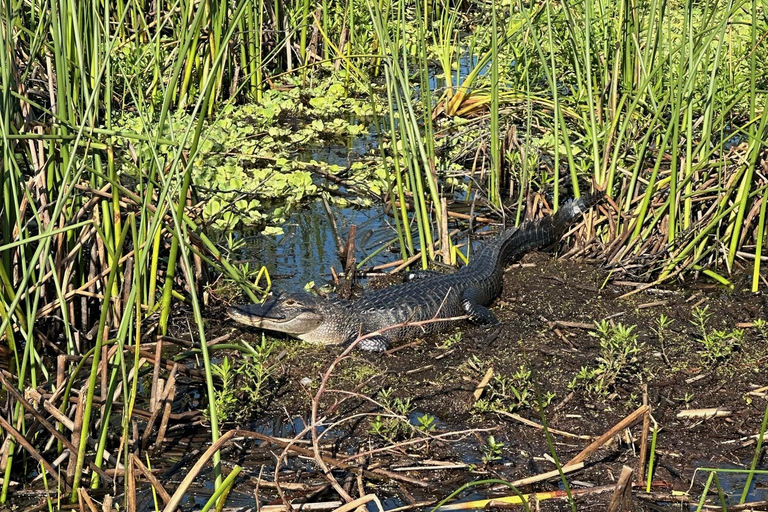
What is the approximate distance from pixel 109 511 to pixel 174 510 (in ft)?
0.60

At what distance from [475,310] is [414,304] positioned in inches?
13.1

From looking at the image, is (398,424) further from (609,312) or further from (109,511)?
(609,312)

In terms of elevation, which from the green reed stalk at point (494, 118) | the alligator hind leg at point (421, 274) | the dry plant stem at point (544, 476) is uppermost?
the green reed stalk at point (494, 118)

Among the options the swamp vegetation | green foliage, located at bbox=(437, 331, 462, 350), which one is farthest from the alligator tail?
green foliage, located at bbox=(437, 331, 462, 350)

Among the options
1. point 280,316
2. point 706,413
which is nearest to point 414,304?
point 280,316

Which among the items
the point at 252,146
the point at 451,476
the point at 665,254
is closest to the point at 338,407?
the point at 451,476

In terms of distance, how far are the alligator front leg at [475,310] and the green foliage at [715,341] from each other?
1.04 meters

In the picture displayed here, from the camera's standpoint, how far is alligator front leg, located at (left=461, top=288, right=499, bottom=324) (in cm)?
509

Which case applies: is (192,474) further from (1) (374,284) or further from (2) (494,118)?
(2) (494,118)

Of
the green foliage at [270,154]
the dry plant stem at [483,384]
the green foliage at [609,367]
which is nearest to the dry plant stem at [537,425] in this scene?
the dry plant stem at [483,384]

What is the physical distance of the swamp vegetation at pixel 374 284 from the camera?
328 centimetres

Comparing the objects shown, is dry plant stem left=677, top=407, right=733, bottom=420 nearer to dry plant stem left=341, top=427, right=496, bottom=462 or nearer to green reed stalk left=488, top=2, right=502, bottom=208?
dry plant stem left=341, top=427, right=496, bottom=462

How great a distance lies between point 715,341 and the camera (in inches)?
176

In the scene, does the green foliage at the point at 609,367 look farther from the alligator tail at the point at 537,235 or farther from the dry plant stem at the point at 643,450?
the alligator tail at the point at 537,235
